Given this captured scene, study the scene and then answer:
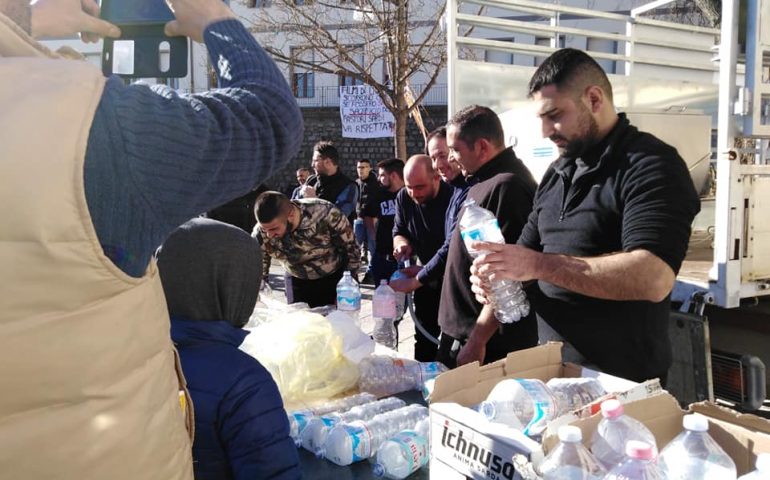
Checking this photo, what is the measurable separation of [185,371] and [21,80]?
0.88 metres

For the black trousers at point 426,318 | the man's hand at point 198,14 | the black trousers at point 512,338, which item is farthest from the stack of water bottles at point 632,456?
the black trousers at point 426,318

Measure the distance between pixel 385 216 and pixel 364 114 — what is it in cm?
732

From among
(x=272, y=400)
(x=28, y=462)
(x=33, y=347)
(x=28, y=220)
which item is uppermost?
(x=28, y=220)

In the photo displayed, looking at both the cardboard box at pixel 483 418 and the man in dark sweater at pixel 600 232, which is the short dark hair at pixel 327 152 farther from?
the cardboard box at pixel 483 418

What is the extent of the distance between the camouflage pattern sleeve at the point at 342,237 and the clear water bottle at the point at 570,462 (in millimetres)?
3811

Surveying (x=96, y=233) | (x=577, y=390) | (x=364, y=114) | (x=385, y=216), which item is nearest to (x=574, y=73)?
(x=577, y=390)

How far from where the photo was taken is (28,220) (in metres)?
0.87

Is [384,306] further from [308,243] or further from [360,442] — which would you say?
[360,442]

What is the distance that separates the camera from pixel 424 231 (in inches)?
188

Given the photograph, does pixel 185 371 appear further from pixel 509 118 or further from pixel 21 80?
pixel 509 118

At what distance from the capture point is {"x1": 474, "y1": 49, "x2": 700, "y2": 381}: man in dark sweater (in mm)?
2086

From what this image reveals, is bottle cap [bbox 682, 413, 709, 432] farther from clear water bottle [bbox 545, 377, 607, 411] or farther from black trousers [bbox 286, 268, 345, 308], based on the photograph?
black trousers [bbox 286, 268, 345, 308]

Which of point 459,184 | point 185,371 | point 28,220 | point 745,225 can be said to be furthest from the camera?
point 459,184

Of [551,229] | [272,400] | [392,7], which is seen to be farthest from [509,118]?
[392,7]
